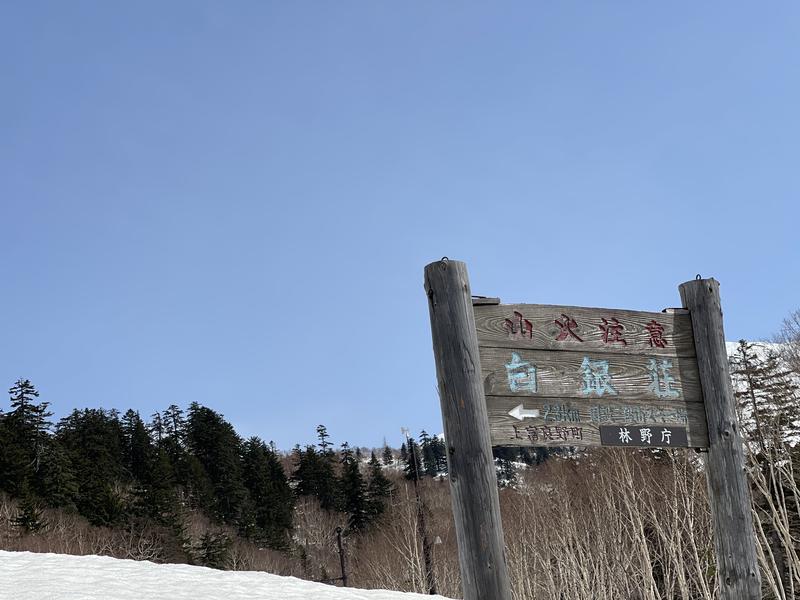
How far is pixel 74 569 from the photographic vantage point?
654 inches

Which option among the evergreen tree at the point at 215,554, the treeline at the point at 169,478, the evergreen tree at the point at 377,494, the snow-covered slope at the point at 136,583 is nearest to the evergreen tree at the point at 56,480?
the treeline at the point at 169,478

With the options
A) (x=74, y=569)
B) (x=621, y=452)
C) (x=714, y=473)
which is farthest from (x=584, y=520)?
(x=714, y=473)

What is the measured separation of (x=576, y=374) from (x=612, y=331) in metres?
0.45

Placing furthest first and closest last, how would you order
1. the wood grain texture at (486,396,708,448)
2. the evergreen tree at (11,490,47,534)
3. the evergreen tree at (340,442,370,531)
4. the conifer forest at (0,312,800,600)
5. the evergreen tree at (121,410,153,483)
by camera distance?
the evergreen tree at (340,442,370,531) < the evergreen tree at (121,410,153,483) < the evergreen tree at (11,490,47,534) < the conifer forest at (0,312,800,600) < the wood grain texture at (486,396,708,448)

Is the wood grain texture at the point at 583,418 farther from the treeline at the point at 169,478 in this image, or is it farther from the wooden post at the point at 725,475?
the treeline at the point at 169,478

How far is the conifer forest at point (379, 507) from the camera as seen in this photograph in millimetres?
22891

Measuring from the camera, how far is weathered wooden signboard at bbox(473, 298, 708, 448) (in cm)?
493

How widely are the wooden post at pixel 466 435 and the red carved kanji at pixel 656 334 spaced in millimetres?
1438

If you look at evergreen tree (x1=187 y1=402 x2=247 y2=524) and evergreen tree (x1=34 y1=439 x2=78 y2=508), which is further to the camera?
evergreen tree (x1=187 y1=402 x2=247 y2=524)

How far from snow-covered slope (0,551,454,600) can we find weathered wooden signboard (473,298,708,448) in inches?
455

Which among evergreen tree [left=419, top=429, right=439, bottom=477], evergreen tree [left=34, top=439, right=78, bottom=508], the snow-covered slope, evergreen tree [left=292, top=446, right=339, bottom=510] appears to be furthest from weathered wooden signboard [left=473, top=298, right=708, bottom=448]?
evergreen tree [left=419, top=429, right=439, bottom=477]

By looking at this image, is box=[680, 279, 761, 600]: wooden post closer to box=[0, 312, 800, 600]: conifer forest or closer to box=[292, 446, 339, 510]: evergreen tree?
box=[0, 312, 800, 600]: conifer forest

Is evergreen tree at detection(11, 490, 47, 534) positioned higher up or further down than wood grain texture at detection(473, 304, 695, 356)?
further down

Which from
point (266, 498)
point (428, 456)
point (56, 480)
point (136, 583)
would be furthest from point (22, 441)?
point (428, 456)
